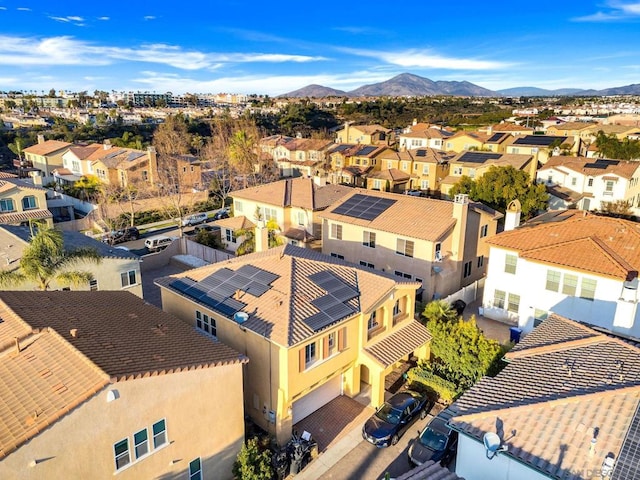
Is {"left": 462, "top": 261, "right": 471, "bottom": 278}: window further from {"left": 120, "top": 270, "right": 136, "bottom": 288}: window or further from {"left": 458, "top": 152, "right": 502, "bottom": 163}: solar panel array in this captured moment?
{"left": 458, "top": 152, "right": 502, "bottom": 163}: solar panel array

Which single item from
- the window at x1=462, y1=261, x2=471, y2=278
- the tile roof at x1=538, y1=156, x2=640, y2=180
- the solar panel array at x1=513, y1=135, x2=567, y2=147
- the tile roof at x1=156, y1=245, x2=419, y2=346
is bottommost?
the window at x1=462, y1=261, x2=471, y2=278

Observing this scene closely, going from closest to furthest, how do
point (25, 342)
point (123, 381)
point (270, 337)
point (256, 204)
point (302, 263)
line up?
1. point (123, 381)
2. point (25, 342)
3. point (270, 337)
4. point (302, 263)
5. point (256, 204)

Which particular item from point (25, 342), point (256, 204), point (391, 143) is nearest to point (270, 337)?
point (25, 342)

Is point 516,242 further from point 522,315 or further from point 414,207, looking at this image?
point 414,207

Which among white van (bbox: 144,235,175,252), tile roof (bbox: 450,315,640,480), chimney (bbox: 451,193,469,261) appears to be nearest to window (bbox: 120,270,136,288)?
white van (bbox: 144,235,175,252)

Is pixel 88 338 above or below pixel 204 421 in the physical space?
above

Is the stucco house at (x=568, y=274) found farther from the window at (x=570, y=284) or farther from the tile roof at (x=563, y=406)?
the tile roof at (x=563, y=406)
